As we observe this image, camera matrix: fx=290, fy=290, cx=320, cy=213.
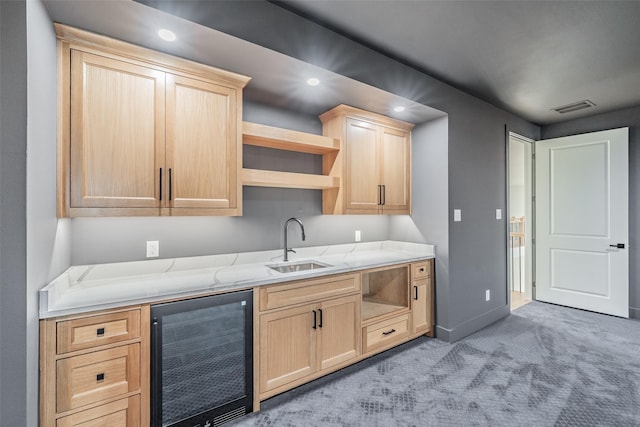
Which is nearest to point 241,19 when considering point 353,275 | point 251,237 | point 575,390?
point 251,237

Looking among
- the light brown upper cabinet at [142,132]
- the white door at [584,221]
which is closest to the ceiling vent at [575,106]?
the white door at [584,221]

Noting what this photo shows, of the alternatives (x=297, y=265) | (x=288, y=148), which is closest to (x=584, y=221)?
(x=297, y=265)

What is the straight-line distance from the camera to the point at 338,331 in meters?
2.28

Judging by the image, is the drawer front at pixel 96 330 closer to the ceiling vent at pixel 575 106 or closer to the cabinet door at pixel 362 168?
the cabinet door at pixel 362 168

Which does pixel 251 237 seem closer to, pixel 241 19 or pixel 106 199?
pixel 106 199

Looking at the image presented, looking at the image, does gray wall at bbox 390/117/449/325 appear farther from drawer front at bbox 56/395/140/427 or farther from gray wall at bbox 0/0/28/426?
gray wall at bbox 0/0/28/426

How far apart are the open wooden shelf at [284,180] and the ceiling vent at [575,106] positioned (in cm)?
308

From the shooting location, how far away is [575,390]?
211 centimetres

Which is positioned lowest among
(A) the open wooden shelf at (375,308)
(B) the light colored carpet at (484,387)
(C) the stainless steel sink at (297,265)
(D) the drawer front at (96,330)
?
(B) the light colored carpet at (484,387)

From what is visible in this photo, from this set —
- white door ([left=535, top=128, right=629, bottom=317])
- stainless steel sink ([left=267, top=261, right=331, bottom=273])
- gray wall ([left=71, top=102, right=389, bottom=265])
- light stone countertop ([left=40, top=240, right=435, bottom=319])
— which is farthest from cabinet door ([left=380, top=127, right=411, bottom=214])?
white door ([left=535, top=128, right=629, bottom=317])

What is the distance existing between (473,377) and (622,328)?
2370 mm

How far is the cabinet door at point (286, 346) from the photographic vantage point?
1.92m

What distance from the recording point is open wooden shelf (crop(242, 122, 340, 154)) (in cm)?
228

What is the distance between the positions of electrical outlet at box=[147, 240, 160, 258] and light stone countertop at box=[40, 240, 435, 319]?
5cm
